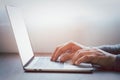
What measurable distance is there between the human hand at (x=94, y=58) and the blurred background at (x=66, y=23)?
0.37 metres

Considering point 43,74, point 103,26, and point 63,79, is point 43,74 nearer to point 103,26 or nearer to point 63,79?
point 63,79

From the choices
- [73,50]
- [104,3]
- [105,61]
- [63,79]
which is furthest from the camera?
[104,3]

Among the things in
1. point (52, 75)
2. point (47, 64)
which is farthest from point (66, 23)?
point (52, 75)

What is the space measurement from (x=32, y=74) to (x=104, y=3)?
0.74m

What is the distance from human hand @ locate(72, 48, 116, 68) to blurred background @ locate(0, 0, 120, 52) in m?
0.37

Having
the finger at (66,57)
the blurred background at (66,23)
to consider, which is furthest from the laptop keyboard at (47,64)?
the blurred background at (66,23)

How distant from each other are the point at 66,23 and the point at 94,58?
0.47 meters

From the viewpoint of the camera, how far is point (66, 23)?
1.35 m

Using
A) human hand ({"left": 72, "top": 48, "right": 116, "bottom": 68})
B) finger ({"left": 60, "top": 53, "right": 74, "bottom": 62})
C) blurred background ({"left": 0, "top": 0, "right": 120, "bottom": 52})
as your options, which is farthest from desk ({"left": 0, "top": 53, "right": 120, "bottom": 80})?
blurred background ({"left": 0, "top": 0, "right": 120, "bottom": 52})

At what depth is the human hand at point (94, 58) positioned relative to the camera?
0.90 meters

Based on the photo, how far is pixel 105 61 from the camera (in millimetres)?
907

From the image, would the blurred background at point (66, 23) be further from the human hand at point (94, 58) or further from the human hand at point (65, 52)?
the human hand at point (94, 58)

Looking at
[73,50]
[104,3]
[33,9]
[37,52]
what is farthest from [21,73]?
[104,3]

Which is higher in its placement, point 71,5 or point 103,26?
point 71,5
